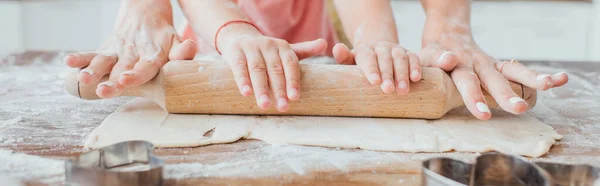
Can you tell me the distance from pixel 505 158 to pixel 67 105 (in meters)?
0.77

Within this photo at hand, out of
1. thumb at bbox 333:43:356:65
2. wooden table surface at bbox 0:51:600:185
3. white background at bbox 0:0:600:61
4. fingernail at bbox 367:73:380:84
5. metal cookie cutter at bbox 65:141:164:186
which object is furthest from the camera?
white background at bbox 0:0:600:61

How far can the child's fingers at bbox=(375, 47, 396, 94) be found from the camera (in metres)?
0.97

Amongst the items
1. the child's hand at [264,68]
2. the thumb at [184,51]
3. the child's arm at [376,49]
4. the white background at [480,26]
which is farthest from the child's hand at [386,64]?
the white background at [480,26]

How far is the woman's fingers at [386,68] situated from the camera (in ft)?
3.18

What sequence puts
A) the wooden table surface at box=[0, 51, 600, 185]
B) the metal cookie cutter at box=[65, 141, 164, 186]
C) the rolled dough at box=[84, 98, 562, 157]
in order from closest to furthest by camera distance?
the metal cookie cutter at box=[65, 141, 164, 186]
the wooden table surface at box=[0, 51, 600, 185]
the rolled dough at box=[84, 98, 562, 157]

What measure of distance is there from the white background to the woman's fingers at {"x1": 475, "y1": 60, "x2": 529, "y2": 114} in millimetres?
2040

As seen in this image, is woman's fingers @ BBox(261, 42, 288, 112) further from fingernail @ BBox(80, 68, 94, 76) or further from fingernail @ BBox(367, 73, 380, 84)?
fingernail @ BBox(80, 68, 94, 76)

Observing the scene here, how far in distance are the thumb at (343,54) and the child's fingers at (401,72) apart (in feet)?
0.27

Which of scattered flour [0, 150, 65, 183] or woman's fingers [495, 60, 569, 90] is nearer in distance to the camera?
scattered flour [0, 150, 65, 183]

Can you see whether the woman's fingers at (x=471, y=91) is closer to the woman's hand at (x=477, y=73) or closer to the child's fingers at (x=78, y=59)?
the woman's hand at (x=477, y=73)

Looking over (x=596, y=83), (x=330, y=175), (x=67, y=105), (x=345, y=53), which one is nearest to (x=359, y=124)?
(x=345, y=53)

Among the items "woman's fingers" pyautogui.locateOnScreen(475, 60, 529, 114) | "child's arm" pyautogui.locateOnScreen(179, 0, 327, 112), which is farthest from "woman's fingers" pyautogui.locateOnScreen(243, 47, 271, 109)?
"woman's fingers" pyautogui.locateOnScreen(475, 60, 529, 114)

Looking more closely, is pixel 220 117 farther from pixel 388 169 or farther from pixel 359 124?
pixel 388 169

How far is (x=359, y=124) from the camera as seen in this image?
0.97 m
